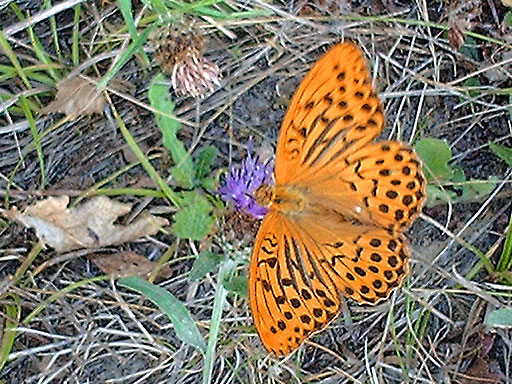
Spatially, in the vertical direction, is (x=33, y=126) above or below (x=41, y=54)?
below

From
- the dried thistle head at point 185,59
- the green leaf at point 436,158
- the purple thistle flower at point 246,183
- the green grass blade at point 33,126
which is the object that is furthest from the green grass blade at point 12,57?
the green leaf at point 436,158

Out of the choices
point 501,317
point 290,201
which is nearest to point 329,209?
point 290,201

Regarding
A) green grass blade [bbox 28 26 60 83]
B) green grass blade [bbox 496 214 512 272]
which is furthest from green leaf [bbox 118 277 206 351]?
green grass blade [bbox 496 214 512 272]

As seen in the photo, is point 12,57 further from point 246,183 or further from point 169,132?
point 246,183

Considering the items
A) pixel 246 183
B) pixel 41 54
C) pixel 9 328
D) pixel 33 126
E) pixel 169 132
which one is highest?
pixel 41 54

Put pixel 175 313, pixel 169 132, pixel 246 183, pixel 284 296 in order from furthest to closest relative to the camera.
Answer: pixel 169 132 → pixel 246 183 → pixel 175 313 → pixel 284 296

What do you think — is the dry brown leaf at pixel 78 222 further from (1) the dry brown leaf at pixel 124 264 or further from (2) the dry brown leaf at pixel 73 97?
(2) the dry brown leaf at pixel 73 97

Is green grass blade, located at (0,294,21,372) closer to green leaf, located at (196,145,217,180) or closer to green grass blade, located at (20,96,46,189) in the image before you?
green grass blade, located at (20,96,46,189)
